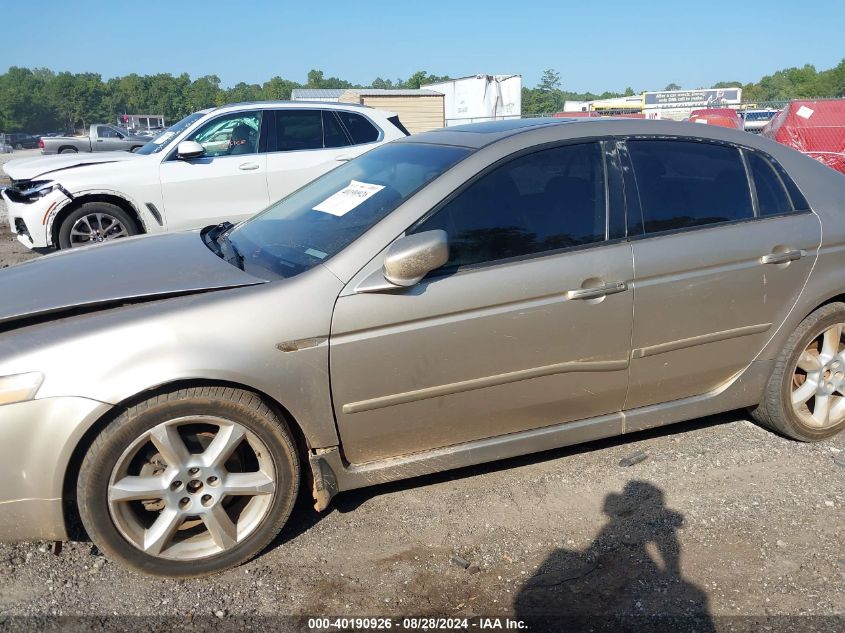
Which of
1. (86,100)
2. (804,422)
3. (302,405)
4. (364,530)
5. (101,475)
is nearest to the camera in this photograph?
(101,475)

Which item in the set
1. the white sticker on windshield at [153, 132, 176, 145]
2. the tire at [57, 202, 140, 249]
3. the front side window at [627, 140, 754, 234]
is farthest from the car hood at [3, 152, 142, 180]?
the front side window at [627, 140, 754, 234]

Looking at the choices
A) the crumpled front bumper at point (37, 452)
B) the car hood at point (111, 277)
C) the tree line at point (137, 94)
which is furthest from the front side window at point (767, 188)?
the tree line at point (137, 94)

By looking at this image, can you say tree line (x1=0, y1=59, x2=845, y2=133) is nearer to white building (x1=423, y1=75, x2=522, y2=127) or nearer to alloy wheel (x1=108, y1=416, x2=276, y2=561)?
white building (x1=423, y1=75, x2=522, y2=127)

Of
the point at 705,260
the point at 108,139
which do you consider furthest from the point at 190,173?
the point at 108,139

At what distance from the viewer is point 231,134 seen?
7.93 metres

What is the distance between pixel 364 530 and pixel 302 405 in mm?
693

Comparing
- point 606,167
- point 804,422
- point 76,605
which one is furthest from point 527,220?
→ point 76,605

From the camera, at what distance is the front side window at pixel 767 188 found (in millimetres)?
3572

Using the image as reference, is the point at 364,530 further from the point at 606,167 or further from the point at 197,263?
the point at 606,167

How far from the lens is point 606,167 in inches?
130

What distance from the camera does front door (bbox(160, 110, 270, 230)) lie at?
7.59 m

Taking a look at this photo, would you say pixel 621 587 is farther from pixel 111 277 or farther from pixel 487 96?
pixel 487 96

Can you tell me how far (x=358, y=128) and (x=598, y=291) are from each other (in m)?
5.84

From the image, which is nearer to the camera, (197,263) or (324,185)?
(197,263)
